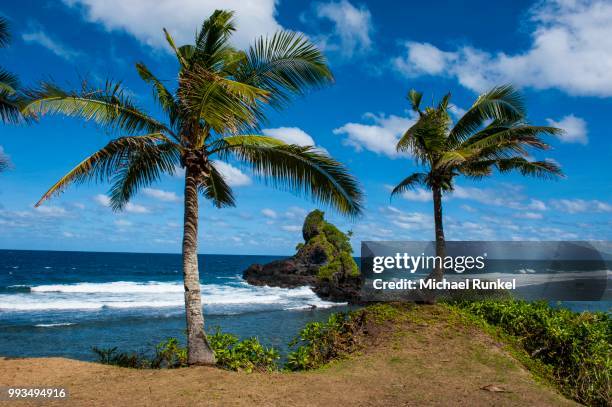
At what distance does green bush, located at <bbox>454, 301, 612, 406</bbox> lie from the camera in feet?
28.3

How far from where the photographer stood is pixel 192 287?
8.93 meters

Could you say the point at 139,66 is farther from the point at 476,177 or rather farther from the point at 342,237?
the point at 342,237

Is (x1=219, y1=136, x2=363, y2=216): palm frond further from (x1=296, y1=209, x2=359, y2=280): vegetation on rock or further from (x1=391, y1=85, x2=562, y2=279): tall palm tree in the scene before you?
(x1=296, y1=209, x2=359, y2=280): vegetation on rock

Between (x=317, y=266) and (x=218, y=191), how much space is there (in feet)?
127

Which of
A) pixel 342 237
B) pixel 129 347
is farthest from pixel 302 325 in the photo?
pixel 342 237

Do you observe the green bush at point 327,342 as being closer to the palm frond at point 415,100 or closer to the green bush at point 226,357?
the green bush at point 226,357

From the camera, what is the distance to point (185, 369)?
838cm

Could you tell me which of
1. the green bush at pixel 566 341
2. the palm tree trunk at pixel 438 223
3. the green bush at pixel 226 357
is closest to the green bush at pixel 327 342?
the green bush at pixel 226 357

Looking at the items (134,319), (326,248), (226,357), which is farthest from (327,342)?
(326,248)

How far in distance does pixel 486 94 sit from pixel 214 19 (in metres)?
8.29

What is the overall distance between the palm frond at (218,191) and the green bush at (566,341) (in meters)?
7.23

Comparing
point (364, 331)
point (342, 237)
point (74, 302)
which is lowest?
point (74, 302)

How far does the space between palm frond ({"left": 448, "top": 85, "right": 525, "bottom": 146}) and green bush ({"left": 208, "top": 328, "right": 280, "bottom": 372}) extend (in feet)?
27.5

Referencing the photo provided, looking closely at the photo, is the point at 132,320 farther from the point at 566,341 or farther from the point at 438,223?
the point at 566,341
